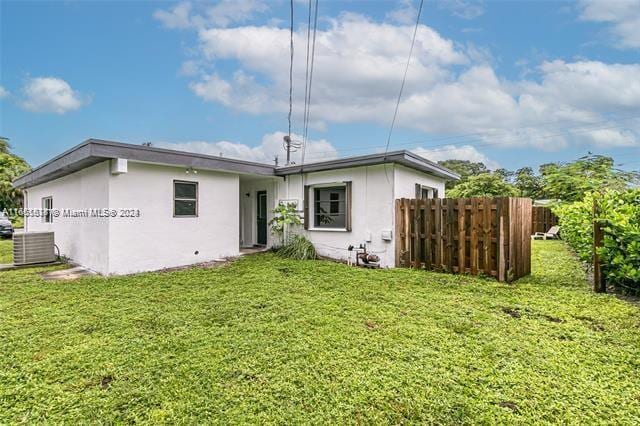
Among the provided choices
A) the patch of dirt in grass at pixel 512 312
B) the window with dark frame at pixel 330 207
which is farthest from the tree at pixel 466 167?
the patch of dirt in grass at pixel 512 312

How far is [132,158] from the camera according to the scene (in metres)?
6.86

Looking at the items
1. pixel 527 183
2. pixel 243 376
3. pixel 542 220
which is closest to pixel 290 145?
pixel 243 376

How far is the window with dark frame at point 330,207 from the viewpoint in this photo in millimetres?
9141

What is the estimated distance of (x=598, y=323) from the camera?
3.85 metres

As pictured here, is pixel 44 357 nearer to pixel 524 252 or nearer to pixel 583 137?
pixel 524 252

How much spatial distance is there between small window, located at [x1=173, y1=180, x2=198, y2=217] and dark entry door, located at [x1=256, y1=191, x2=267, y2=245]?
122 inches

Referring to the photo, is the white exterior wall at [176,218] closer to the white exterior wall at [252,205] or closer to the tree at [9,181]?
the white exterior wall at [252,205]

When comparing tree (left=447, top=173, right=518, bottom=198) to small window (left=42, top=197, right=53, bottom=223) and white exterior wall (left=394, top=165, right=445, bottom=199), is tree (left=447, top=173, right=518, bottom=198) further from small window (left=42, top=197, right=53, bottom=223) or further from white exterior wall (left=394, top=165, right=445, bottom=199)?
small window (left=42, top=197, right=53, bottom=223)

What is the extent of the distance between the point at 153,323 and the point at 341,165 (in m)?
6.01

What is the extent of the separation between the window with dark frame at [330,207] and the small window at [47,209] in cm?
965

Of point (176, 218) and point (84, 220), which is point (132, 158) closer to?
point (176, 218)

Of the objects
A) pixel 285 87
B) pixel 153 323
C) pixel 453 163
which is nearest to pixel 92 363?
pixel 153 323

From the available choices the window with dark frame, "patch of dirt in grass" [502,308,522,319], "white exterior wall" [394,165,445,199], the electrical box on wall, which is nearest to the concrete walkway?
the electrical box on wall

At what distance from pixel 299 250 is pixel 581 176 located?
8.59 meters
